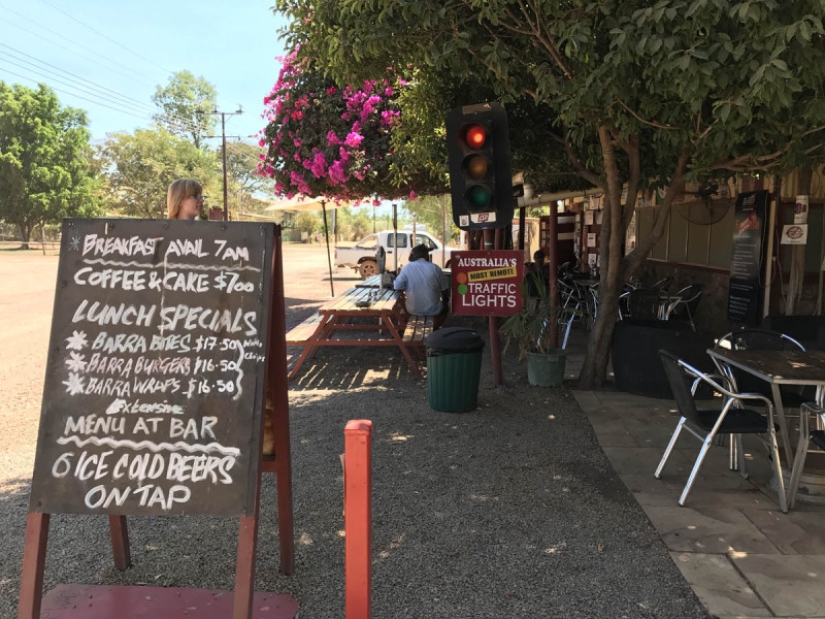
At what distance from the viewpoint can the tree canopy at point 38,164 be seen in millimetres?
39906

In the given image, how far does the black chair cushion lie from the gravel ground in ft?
2.10

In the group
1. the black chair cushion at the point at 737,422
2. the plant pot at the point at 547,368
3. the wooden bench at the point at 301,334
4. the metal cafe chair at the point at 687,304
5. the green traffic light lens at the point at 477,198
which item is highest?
the green traffic light lens at the point at 477,198

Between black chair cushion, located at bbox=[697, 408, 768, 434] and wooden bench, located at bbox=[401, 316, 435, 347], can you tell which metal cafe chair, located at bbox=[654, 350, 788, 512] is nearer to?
black chair cushion, located at bbox=[697, 408, 768, 434]

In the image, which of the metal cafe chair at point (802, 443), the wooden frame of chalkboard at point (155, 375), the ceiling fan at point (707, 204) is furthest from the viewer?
the ceiling fan at point (707, 204)

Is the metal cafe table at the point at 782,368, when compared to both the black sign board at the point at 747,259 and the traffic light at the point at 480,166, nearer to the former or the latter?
the traffic light at the point at 480,166

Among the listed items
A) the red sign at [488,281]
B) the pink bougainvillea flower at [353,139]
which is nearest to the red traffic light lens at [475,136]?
the red sign at [488,281]

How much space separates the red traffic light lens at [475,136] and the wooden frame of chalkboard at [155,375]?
2.80m

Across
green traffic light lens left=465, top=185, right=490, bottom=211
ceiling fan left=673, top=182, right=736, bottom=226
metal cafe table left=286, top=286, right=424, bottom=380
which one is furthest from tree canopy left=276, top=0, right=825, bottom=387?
ceiling fan left=673, top=182, right=736, bottom=226

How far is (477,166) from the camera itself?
4941mm

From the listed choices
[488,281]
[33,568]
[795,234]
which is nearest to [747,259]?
[795,234]

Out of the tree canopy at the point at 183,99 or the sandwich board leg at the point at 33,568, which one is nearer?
the sandwich board leg at the point at 33,568

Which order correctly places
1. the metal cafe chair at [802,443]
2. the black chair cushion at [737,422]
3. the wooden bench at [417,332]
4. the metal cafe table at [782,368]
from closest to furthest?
the metal cafe table at [782,368] < the metal cafe chair at [802,443] < the black chair cushion at [737,422] < the wooden bench at [417,332]

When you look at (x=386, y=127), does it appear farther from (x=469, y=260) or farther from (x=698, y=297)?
(x=698, y=297)

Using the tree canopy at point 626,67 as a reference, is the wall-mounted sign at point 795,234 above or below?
below
